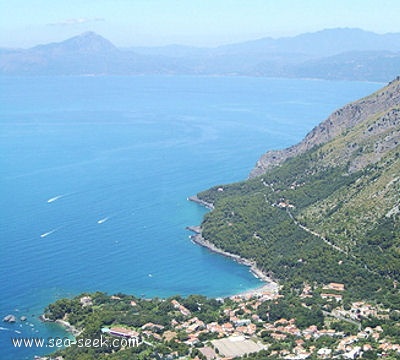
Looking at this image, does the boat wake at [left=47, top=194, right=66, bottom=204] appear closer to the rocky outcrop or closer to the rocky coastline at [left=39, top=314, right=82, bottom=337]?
the rocky outcrop

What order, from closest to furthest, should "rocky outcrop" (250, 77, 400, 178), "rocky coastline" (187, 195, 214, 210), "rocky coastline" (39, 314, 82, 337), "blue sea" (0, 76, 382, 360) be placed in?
"rocky coastline" (39, 314, 82, 337)
"blue sea" (0, 76, 382, 360)
"rocky coastline" (187, 195, 214, 210)
"rocky outcrop" (250, 77, 400, 178)

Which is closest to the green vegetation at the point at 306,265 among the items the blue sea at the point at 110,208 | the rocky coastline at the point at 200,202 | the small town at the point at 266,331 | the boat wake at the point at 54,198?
the small town at the point at 266,331

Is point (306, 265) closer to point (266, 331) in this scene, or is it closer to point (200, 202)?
point (266, 331)

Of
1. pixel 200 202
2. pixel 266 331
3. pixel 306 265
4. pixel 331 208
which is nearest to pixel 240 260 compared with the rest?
pixel 306 265

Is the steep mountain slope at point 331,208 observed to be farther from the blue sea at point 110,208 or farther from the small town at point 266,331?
the blue sea at point 110,208

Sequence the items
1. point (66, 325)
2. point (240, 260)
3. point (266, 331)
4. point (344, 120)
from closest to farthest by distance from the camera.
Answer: point (266, 331) → point (66, 325) → point (240, 260) → point (344, 120)

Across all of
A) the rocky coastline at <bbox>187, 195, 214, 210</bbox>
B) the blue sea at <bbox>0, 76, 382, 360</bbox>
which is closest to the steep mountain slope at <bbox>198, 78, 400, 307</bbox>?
the rocky coastline at <bbox>187, 195, 214, 210</bbox>
